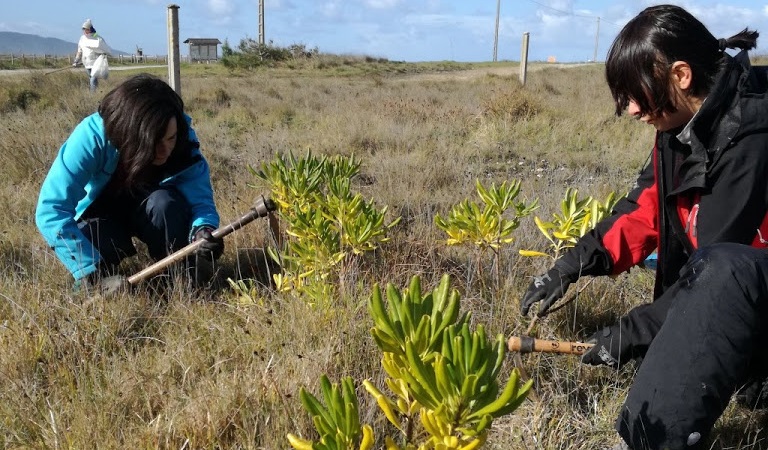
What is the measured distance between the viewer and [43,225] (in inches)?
95.3

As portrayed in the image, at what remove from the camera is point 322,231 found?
79.3 inches

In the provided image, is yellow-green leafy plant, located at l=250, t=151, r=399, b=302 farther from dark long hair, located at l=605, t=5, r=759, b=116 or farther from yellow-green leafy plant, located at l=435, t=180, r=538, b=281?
dark long hair, located at l=605, t=5, r=759, b=116

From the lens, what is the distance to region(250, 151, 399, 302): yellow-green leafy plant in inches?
79.6

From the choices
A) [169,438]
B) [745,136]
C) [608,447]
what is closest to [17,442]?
[169,438]

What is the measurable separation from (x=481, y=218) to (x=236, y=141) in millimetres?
4838

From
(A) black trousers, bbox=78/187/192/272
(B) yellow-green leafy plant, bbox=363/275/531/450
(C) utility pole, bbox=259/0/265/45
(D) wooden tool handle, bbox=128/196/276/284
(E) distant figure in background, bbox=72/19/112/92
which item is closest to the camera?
(B) yellow-green leafy plant, bbox=363/275/531/450

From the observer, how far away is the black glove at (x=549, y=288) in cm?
176

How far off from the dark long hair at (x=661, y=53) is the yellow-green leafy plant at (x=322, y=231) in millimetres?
890

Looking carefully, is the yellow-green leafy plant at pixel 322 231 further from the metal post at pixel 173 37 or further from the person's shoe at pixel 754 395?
the metal post at pixel 173 37

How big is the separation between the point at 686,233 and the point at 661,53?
0.52m

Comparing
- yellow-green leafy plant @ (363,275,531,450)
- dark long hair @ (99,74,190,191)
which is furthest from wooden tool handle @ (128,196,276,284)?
yellow-green leafy plant @ (363,275,531,450)

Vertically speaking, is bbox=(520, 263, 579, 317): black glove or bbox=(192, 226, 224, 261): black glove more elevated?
bbox=(520, 263, 579, 317): black glove

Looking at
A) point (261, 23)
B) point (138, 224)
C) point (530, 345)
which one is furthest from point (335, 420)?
point (261, 23)

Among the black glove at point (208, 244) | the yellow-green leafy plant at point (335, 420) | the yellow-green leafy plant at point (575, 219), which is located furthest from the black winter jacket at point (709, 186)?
the black glove at point (208, 244)
